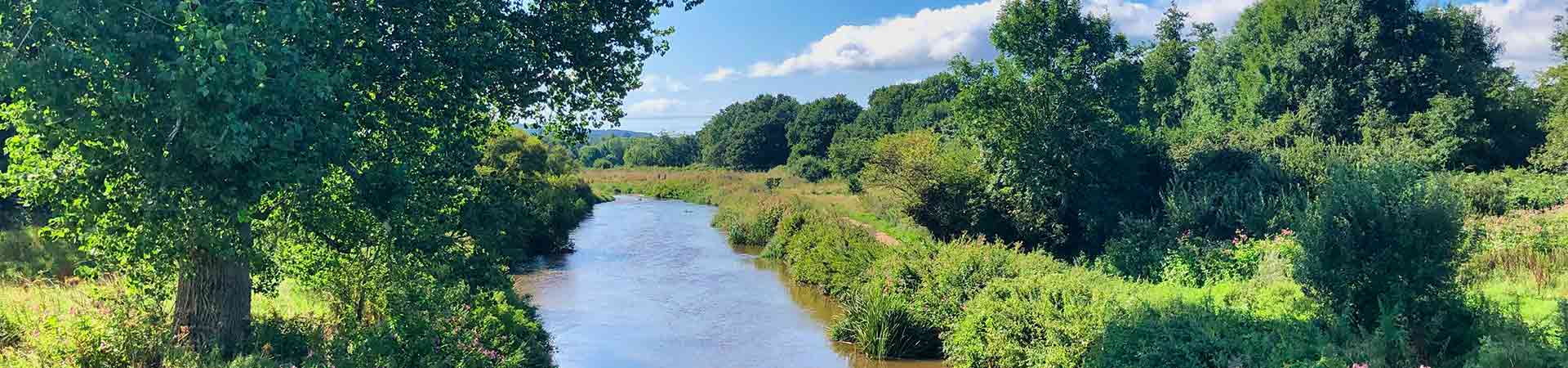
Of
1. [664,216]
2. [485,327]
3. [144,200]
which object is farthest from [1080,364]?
[664,216]

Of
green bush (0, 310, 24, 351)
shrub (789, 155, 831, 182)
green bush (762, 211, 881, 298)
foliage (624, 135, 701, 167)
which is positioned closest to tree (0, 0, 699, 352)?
green bush (0, 310, 24, 351)

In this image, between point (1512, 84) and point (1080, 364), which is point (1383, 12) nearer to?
point (1512, 84)

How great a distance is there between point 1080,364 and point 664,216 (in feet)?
111

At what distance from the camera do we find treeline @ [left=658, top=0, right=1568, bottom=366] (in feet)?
28.6

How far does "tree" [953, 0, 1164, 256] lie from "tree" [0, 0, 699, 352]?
1379 centimetres

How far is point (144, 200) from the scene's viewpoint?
6.09 metres

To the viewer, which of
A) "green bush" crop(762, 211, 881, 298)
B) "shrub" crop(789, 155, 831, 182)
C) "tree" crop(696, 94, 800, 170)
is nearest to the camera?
"green bush" crop(762, 211, 881, 298)

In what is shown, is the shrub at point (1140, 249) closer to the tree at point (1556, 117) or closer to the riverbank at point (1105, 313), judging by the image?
the riverbank at point (1105, 313)

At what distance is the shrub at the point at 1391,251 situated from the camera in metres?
8.61

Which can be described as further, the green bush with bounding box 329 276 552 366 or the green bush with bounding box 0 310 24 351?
the green bush with bounding box 329 276 552 366

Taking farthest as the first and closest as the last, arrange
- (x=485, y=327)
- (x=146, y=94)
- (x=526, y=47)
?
(x=485, y=327), (x=526, y=47), (x=146, y=94)

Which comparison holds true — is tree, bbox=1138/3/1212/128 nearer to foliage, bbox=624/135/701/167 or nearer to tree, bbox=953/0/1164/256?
tree, bbox=953/0/1164/256

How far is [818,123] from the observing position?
3140 inches

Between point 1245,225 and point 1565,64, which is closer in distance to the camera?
point 1245,225
